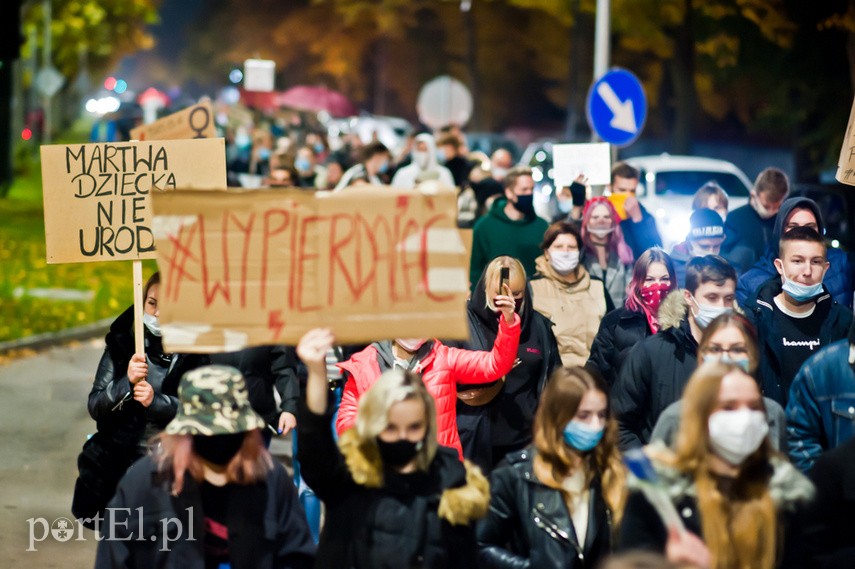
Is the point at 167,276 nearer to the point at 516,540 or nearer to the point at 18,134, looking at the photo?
the point at 516,540

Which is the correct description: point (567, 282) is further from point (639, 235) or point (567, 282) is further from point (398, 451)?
point (398, 451)

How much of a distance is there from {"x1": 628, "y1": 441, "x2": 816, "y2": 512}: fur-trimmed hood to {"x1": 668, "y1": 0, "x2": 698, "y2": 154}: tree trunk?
3154cm

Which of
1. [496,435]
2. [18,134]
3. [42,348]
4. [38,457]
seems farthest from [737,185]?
[18,134]

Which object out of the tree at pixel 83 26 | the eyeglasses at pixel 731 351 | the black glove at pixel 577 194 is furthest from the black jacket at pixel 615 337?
the tree at pixel 83 26

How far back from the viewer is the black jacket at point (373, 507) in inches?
196

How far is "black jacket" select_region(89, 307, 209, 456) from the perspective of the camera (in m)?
6.91

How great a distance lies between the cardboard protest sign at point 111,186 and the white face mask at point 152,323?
29cm

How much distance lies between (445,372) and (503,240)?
4.86m

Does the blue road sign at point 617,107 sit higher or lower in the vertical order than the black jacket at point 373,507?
higher

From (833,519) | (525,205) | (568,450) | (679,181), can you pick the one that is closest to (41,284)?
(679,181)

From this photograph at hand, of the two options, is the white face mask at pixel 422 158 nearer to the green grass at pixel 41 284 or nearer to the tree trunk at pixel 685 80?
the green grass at pixel 41 284

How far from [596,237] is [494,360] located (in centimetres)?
354

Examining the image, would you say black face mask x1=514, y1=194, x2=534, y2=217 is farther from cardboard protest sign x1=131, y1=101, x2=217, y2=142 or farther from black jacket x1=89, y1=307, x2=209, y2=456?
black jacket x1=89, y1=307, x2=209, y2=456

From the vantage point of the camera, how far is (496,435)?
8242 millimetres
